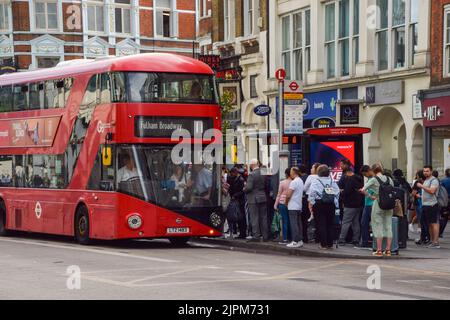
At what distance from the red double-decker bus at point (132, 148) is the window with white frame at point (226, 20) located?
67.4ft

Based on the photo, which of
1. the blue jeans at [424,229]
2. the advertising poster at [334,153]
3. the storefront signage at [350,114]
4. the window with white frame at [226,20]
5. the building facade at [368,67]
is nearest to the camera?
the blue jeans at [424,229]

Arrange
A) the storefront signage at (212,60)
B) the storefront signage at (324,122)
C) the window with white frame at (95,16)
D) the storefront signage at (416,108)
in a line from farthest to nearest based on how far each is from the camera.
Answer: the window with white frame at (95,16)
the storefront signage at (212,60)
the storefront signage at (324,122)
the storefront signage at (416,108)

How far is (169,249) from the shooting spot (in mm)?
21219

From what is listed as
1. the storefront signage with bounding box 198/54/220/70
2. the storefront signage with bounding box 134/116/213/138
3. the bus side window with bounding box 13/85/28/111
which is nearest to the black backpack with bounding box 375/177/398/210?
the storefront signage with bounding box 134/116/213/138

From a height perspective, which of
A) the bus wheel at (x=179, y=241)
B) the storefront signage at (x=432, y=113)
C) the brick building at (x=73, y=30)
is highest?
the brick building at (x=73, y=30)

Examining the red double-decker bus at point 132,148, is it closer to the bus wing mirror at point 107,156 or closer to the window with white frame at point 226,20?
the bus wing mirror at point 107,156

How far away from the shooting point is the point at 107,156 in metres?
20.8

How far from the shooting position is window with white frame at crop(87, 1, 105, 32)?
63438mm

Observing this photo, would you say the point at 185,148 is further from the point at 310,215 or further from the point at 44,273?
the point at 44,273

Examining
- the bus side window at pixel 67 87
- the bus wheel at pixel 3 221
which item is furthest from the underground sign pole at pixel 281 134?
the bus wheel at pixel 3 221

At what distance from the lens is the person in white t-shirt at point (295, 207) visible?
20.6 metres

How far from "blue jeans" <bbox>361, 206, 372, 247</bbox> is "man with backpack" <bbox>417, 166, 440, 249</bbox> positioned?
5.24 feet

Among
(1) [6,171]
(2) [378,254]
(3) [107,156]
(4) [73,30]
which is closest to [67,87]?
(3) [107,156]

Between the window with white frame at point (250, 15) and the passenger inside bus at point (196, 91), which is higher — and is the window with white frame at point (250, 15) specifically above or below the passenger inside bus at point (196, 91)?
above
